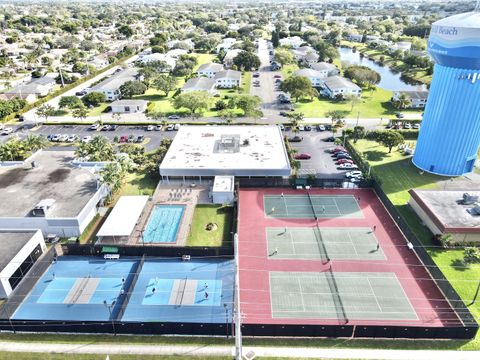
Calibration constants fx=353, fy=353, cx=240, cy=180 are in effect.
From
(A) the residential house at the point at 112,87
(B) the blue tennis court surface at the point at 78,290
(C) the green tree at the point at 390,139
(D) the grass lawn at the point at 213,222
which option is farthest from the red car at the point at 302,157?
(A) the residential house at the point at 112,87

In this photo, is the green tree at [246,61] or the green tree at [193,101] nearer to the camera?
the green tree at [193,101]

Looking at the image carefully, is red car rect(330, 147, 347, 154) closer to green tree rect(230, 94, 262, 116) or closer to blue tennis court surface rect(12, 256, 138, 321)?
green tree rect(230, 94, 262, 116)

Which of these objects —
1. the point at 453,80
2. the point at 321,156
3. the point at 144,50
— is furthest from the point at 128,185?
the point at 144,50

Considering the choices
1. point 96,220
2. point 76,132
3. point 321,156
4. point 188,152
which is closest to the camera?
point 96,220

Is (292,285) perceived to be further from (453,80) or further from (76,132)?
(76,132)

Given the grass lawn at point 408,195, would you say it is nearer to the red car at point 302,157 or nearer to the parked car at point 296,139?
the red car at point 302,157

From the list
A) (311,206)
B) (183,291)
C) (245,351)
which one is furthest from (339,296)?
(311,206)
